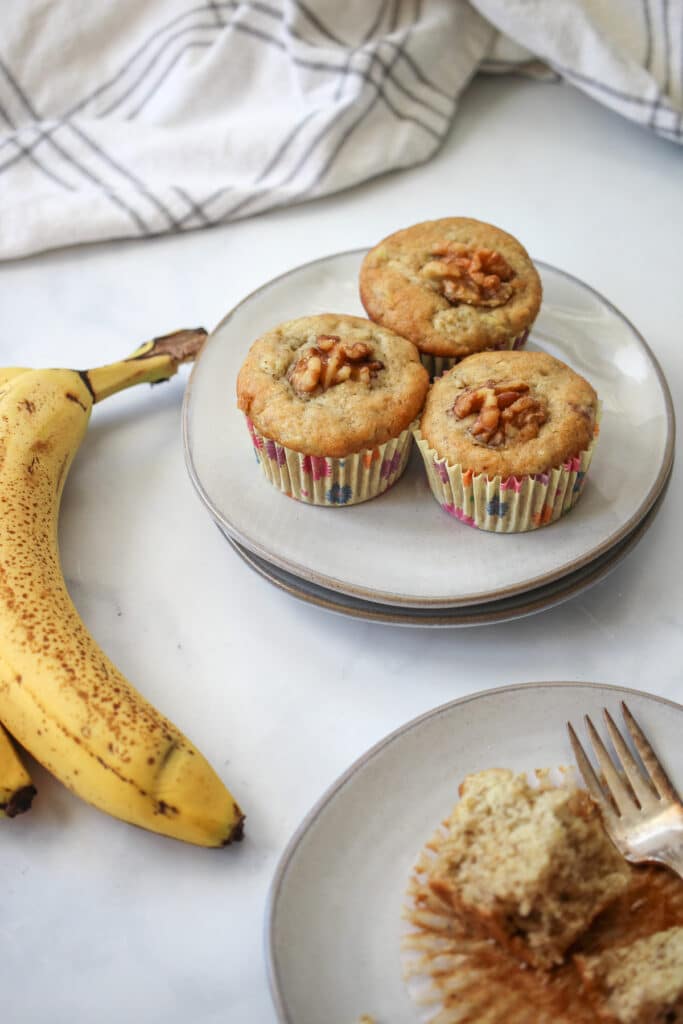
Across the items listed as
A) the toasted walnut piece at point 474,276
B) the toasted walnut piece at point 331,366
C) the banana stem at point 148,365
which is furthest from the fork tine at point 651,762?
the banana stem at point 148,365

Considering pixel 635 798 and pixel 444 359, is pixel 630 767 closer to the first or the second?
pixel 635 798

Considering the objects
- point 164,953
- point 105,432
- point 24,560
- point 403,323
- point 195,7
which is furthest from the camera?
point 195,7

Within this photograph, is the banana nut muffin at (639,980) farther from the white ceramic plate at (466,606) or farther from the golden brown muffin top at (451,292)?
the golden brown muffin top at (451,292)

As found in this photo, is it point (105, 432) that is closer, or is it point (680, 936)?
point (680, 936)

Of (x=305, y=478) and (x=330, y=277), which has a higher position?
(x=330, y=277)

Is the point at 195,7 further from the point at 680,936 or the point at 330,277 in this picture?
the point at 680,936

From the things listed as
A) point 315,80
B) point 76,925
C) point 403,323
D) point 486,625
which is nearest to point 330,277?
point 403,323

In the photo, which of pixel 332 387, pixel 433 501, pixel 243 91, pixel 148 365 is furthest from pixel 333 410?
pixel 243 91
